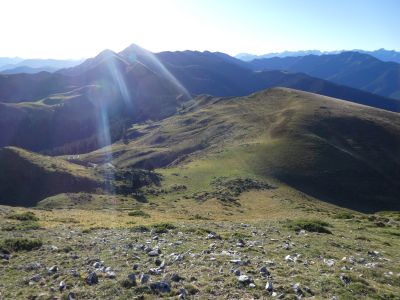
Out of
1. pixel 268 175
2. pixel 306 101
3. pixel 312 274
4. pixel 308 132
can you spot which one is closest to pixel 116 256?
pixel 312 274

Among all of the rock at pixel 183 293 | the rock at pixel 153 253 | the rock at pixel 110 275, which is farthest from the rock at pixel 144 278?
the rock at pixel 153 253

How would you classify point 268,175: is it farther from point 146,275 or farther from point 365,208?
point 146,275

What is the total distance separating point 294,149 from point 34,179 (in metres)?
73.8

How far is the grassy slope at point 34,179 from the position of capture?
271 feet

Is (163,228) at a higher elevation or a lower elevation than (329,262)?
lower

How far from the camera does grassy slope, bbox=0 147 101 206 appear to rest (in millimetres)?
82562

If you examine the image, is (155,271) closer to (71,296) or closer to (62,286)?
(71,296)

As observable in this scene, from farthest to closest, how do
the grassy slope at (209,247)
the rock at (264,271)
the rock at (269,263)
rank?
the rock at (269,263)
the rock at (264,271)
the grassy slope at (209,247)

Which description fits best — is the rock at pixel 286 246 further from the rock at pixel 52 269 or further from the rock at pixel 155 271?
the rock at pixel 52 269

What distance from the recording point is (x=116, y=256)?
18859 mm

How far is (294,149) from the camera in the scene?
4567 inches

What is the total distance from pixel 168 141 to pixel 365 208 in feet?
310

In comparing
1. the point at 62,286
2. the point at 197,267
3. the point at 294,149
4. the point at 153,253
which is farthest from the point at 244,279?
the point at 294,149

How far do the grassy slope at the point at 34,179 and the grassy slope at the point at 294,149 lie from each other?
73.4 ft
